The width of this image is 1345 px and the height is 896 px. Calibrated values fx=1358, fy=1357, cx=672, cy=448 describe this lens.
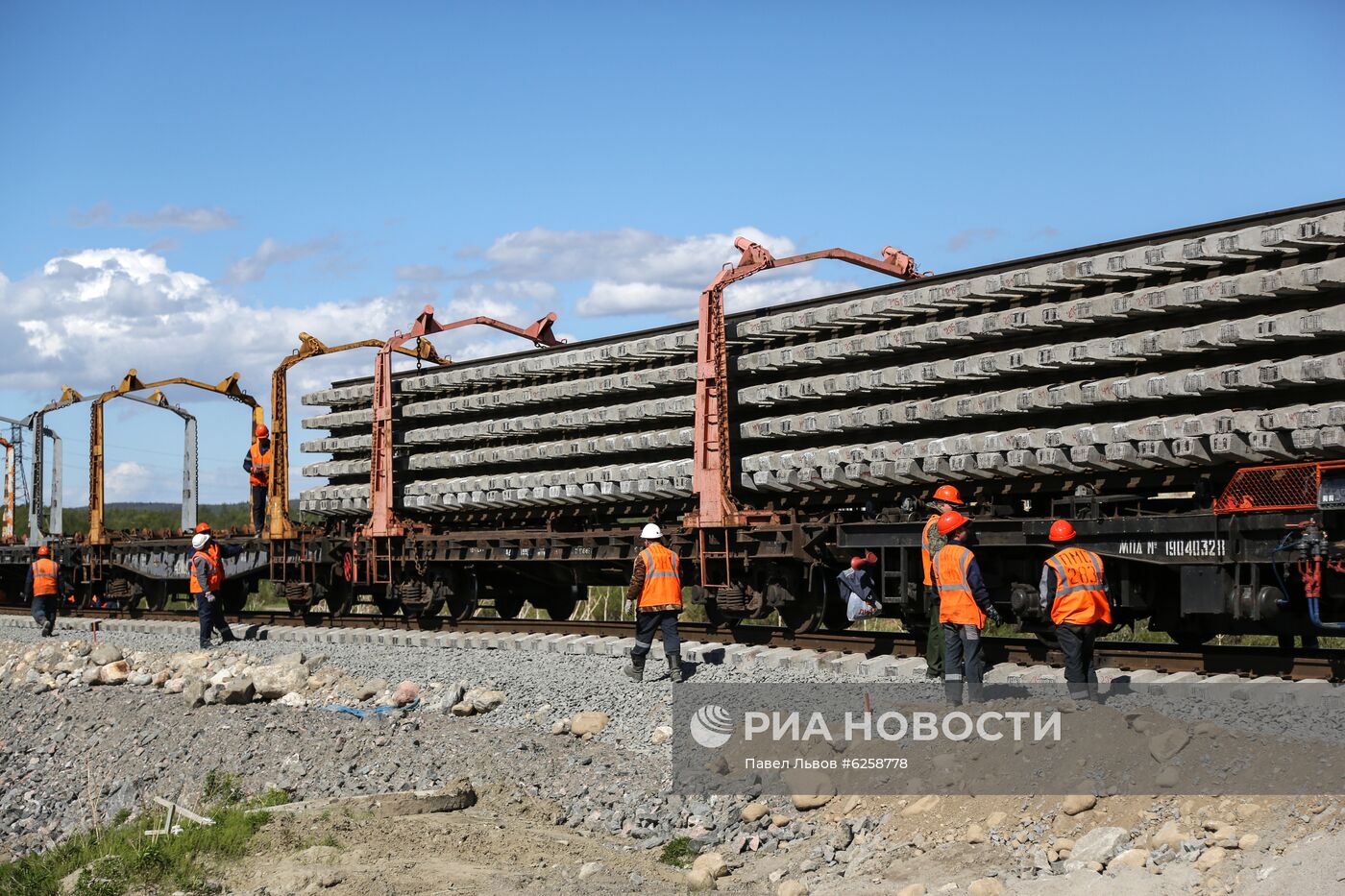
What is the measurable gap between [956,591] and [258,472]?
44.9 ft

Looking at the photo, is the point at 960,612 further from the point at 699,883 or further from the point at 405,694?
the point at 405,694

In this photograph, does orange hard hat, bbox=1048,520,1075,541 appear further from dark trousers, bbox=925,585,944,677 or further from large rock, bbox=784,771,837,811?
large rock, bbox=784,771,837,811

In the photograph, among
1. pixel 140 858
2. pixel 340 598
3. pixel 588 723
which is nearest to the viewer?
pixel 140 858

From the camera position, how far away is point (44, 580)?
21.3m

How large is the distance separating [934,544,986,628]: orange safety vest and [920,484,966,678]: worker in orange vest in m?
0.63

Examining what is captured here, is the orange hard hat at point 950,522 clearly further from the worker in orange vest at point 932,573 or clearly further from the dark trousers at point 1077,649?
the dark trousers at point 1077,649

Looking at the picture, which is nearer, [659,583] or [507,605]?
[659,583]

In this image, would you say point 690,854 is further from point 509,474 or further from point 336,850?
point 509,474

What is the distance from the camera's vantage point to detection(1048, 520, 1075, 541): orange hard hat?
10.7 m

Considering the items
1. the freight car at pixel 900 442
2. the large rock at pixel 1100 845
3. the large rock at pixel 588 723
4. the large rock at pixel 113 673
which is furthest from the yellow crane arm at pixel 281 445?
the large rock at pixel 1100 845

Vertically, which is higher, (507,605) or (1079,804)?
(507,605)

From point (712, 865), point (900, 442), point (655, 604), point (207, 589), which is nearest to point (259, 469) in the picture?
point (207, 589)

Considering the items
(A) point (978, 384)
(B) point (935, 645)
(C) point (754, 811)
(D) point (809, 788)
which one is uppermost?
(A) point (978, 384)

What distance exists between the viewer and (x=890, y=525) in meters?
12.8
